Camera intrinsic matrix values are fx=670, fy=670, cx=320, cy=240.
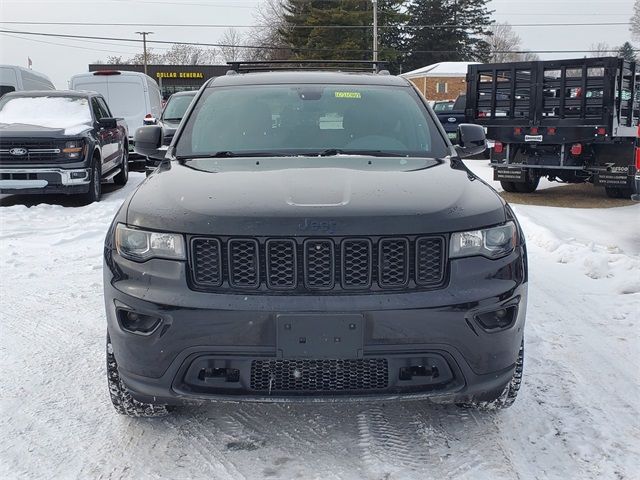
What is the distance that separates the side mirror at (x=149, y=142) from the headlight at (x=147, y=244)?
162cm

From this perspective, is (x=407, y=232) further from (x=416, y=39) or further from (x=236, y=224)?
(x=416, y=39)

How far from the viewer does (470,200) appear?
9.87 ft

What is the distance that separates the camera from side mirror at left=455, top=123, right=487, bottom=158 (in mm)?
4516

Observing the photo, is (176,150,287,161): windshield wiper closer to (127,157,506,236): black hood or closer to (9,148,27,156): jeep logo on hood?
(127,157,506,236): black hood

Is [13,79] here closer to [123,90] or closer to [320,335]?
[123,90]

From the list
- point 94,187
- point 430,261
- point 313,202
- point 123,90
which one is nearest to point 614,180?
point 94,187

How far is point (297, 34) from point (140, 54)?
42.8 m

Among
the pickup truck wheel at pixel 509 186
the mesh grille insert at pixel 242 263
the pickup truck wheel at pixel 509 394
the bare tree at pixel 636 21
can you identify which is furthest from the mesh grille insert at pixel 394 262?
the bare tree at pixel 636 21

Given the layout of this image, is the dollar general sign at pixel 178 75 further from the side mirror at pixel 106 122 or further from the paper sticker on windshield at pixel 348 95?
the paper sticker on windshield at pixel 348 95

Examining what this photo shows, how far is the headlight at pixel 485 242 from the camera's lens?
279cm

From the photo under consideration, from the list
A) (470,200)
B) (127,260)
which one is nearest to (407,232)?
(470,200)

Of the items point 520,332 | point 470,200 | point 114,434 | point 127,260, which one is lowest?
point 114,434

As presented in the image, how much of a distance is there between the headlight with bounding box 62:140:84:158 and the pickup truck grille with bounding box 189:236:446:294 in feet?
26.9

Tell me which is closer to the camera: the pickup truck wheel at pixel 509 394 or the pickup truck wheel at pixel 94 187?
the pickup truck wheel at pixel 509 394
